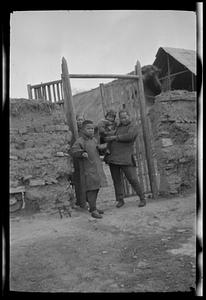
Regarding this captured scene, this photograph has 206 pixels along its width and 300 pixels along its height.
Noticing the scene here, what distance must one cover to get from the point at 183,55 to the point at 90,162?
25.0 feet

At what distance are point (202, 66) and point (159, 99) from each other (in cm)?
482

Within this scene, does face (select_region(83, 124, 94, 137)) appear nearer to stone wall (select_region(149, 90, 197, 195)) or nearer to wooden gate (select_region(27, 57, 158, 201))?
wooden gate (select_region(27, 57, 158, 201))

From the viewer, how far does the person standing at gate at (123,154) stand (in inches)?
217

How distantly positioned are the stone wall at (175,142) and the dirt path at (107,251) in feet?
2.68

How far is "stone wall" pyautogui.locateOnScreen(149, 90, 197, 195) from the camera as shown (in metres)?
6.14

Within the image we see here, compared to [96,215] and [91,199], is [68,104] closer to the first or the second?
[91,199]

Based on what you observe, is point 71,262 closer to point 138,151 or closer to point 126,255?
point 126,255

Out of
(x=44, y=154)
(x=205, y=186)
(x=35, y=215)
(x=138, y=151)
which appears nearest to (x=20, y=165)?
(x=44, y=154)

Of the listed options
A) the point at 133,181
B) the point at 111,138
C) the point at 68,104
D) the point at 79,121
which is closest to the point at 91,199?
the point at 133,181

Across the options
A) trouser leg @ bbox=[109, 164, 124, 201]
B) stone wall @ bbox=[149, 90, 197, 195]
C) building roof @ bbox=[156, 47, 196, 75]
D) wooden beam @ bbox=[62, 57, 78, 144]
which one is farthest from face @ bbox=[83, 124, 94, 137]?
building roof @ bbox=[156, 47, 196, 75]

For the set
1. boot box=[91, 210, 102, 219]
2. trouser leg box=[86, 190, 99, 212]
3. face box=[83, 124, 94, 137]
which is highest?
face box=[83, 124, 94, 137]

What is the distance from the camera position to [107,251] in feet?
11.9

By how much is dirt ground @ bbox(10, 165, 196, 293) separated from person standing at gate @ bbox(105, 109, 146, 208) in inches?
12.7

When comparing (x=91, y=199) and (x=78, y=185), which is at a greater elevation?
(x=78, y=185)
